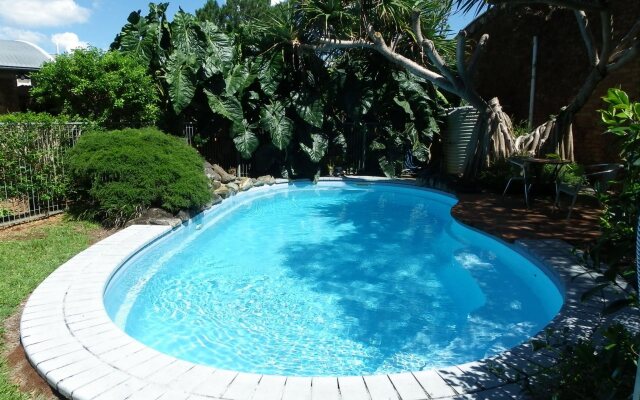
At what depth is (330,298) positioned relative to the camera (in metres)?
4.77

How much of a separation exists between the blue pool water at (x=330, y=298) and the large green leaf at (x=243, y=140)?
11.6ft

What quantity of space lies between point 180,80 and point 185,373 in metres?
8.46

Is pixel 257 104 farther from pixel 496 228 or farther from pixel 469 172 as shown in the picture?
pixel 496 228

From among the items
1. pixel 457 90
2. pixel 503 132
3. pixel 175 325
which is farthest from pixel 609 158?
pixel 175 325

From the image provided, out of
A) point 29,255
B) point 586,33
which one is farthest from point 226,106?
point 586,33

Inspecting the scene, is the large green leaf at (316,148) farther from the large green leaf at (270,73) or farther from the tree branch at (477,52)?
the tree branch at (477,52)

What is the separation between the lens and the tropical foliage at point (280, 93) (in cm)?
1034

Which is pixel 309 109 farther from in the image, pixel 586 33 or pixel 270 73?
pixel 586 33

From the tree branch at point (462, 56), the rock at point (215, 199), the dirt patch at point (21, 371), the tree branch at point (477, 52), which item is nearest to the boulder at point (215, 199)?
the rock at point (215, 199)

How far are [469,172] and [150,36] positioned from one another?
26.3 ft

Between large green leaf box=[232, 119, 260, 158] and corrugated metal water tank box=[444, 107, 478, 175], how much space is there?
530 centimetres

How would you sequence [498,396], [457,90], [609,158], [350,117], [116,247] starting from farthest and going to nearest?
[350,117] < [457,90] < [609,158] < [116,247] < [498,396]

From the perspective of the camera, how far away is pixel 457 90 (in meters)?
9.66

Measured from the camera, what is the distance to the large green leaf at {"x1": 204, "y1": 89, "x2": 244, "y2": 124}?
34.4 ft
